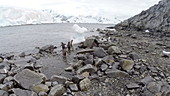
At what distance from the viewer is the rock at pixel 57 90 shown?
411 inches

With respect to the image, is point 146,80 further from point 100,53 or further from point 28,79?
point 28,79

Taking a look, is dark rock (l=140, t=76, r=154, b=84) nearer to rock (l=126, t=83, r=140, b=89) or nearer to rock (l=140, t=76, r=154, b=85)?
rock (l=140, t=76, r=154, b=85)

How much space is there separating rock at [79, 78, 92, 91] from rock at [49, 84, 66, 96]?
0.99 meters

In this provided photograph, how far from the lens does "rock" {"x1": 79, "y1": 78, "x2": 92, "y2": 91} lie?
37.3 ft

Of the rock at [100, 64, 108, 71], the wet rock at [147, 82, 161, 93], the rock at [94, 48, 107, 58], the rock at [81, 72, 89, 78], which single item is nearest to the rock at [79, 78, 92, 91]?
the rock at [81, 72, 89, 78]

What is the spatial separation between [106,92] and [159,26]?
45207mm

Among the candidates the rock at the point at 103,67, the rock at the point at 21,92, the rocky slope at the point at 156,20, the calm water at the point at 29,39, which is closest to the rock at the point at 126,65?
the rock at the point at 103,67

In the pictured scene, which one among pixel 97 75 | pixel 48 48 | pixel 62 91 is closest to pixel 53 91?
pixel 62 91

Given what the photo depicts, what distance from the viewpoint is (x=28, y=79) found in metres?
11.7

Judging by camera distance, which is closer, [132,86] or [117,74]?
[132,86]

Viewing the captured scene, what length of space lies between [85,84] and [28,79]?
301 cm

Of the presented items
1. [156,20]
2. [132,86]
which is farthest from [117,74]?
[156,20]

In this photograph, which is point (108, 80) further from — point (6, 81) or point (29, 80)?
point (6, 81)

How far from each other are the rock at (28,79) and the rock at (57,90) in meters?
1.21
